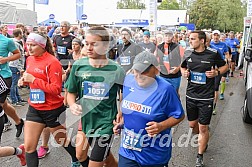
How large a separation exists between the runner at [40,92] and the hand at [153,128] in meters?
1.35

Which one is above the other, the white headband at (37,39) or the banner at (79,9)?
the banner at (79,9)

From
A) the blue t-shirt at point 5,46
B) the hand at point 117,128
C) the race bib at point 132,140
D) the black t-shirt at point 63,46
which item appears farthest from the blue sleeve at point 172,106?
the black t-shirt at point 63,46

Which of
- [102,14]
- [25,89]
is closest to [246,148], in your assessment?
[25,89]

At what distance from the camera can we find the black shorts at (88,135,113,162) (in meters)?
3.17

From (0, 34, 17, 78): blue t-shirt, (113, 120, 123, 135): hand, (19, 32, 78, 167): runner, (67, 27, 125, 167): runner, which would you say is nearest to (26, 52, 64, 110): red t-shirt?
(19, 32, 78, 167): runner

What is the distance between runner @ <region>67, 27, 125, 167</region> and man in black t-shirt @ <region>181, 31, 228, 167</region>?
1.63m

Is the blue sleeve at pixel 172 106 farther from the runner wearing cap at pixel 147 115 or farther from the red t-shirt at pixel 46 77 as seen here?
the red t-shirt at pixel 46 77

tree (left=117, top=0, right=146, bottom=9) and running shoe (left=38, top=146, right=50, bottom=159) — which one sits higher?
tree (left=117, top=0, right=146, bottom=9)

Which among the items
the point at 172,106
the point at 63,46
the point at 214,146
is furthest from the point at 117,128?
the point at 63,46

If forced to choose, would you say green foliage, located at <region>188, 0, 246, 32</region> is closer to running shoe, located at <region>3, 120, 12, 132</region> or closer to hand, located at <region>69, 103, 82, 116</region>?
running shoe, located at <region>3, 120, 12, 132</region>

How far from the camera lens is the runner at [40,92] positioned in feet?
11.8

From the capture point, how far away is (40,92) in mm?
3660

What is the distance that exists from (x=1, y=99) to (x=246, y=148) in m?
3.81

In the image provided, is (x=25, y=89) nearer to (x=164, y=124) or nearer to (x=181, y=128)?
(x=181, y=128)
